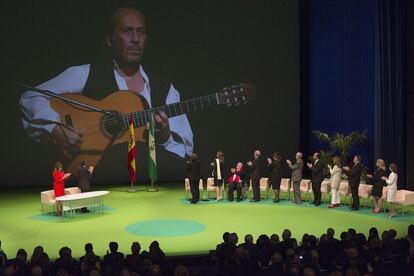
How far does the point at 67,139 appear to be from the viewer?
59.0 feet

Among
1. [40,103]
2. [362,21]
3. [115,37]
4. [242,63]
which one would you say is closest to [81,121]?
[40,103]

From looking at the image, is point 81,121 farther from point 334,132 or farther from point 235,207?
point 334,132

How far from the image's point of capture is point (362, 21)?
16203 millimetres

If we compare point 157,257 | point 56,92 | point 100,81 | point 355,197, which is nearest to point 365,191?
point 355,197

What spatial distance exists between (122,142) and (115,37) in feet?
11.6

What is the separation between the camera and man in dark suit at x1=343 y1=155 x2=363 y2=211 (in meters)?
13.1

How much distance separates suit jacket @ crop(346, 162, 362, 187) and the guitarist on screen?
23.2ft

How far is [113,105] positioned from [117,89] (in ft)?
1.84

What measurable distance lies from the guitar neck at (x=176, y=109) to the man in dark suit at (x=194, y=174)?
170 inches

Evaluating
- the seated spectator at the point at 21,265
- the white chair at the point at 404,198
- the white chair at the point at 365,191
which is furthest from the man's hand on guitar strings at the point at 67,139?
the seated spectator at the point at 21,265

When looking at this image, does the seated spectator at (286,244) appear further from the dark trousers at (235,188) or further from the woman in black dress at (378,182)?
the dark trousers at (235,188)

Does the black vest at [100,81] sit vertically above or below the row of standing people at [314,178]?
above

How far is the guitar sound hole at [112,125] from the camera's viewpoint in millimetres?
18281

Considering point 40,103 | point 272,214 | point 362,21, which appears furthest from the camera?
point 40,103
